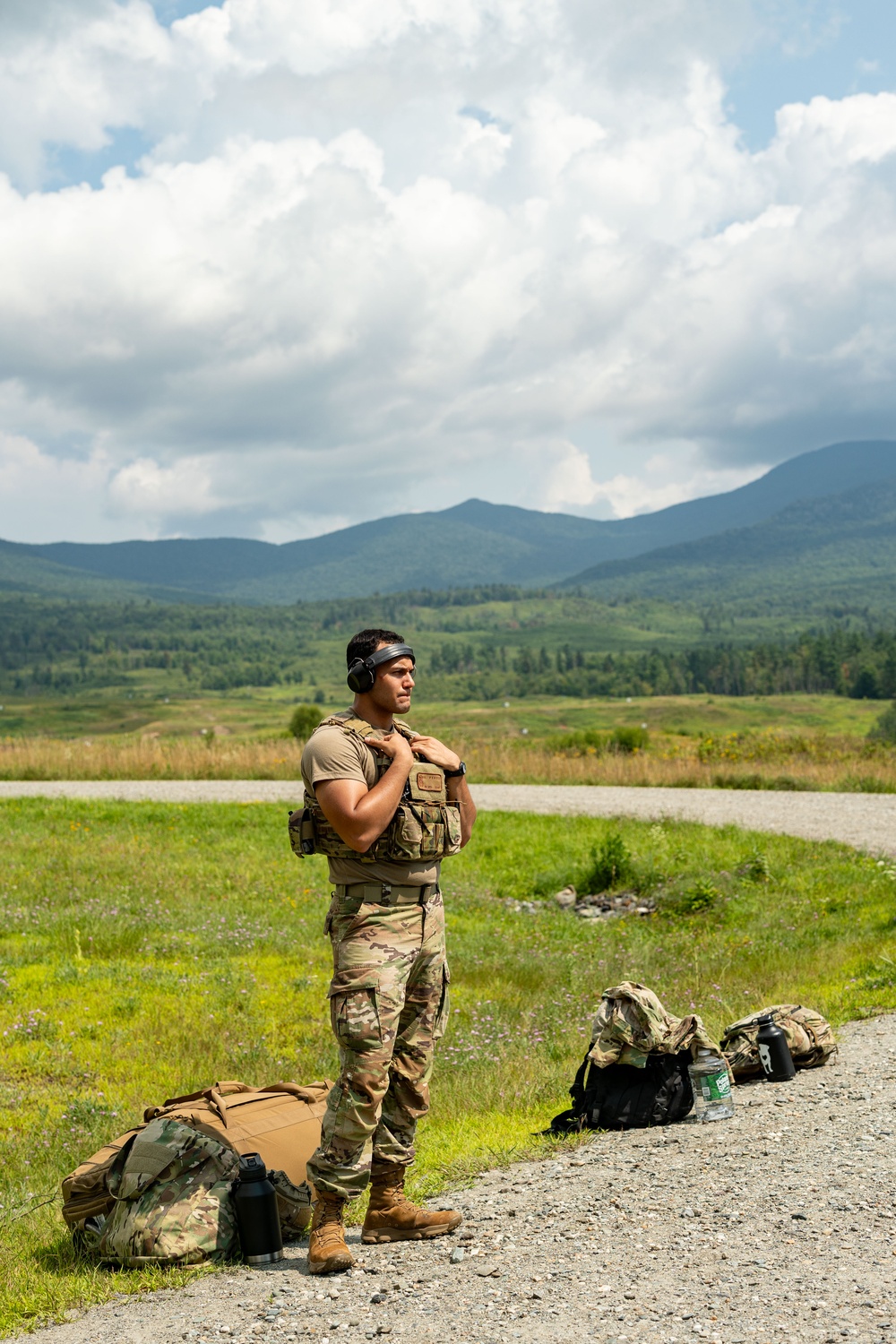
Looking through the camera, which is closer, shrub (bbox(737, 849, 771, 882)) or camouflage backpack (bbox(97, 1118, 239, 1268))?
camouflage backpack (bbox(97, 1118, 239, 1268))

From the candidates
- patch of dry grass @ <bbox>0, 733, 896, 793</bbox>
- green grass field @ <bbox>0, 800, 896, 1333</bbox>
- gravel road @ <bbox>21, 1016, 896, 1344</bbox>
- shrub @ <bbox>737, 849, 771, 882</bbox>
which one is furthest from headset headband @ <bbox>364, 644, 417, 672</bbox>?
patch of dry grass @ <bbox>0, 733, 896, 793</bbox>

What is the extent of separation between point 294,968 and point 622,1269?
7379 millimetres

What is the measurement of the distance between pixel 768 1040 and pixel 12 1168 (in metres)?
4.87

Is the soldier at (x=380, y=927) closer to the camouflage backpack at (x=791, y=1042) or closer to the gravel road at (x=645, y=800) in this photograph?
the camouflage backpack at (x=791, y=1042)

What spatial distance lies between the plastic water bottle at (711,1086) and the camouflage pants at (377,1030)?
230 cm

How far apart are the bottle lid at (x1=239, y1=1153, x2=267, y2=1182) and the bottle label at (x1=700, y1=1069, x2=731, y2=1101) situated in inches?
113

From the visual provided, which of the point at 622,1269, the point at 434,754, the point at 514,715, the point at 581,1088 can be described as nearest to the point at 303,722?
the point at 581,1088

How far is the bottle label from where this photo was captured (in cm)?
686

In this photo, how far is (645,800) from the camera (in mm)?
22016

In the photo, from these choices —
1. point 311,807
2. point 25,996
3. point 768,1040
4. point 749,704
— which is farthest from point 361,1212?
point 749,704

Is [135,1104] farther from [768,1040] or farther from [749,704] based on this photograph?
[749,704]

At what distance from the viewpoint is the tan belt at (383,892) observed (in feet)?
16.7

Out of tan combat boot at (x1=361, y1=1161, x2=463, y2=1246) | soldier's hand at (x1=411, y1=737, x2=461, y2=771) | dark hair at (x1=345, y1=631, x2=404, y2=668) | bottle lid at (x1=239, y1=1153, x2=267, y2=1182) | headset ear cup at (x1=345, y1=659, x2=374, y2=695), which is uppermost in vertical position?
dark hair at (x1=345, y1=631, x2=404, y2=668)

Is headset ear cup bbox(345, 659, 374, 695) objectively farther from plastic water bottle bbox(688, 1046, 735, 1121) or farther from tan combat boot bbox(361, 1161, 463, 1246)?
plastic water bottle bbox(688, 1046, 735, 1121)
